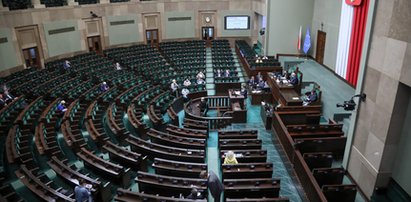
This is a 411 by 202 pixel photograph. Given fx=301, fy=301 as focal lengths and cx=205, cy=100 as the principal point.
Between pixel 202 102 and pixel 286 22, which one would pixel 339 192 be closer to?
pixel 202 102

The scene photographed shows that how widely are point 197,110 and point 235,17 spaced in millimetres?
14263

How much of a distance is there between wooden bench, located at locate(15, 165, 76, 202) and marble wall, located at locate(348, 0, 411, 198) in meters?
7.36

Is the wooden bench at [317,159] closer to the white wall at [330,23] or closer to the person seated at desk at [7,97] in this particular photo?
the white wall at [330,23]

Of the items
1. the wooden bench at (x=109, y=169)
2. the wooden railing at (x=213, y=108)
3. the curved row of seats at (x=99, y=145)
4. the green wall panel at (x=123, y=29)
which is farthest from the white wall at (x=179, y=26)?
the wooden bench at (x=109, y=169)

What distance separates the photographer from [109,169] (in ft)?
25.4

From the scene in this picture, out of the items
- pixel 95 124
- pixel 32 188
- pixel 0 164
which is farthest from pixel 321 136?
pixel 0 164

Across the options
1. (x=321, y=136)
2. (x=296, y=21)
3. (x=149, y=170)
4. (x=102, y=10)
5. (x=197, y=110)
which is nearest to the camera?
(x=149, y=170)

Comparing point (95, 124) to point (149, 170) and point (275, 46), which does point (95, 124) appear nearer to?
point (149, 170)

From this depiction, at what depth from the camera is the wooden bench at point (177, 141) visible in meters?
9.52

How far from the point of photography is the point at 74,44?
821 inches

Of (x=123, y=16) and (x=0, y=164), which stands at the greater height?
(x=123, y=16)

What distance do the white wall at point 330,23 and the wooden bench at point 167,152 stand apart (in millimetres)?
11034

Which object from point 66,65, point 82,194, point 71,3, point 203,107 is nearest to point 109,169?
point 82,194

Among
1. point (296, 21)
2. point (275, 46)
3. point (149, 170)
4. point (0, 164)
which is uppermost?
point (296, 21)
